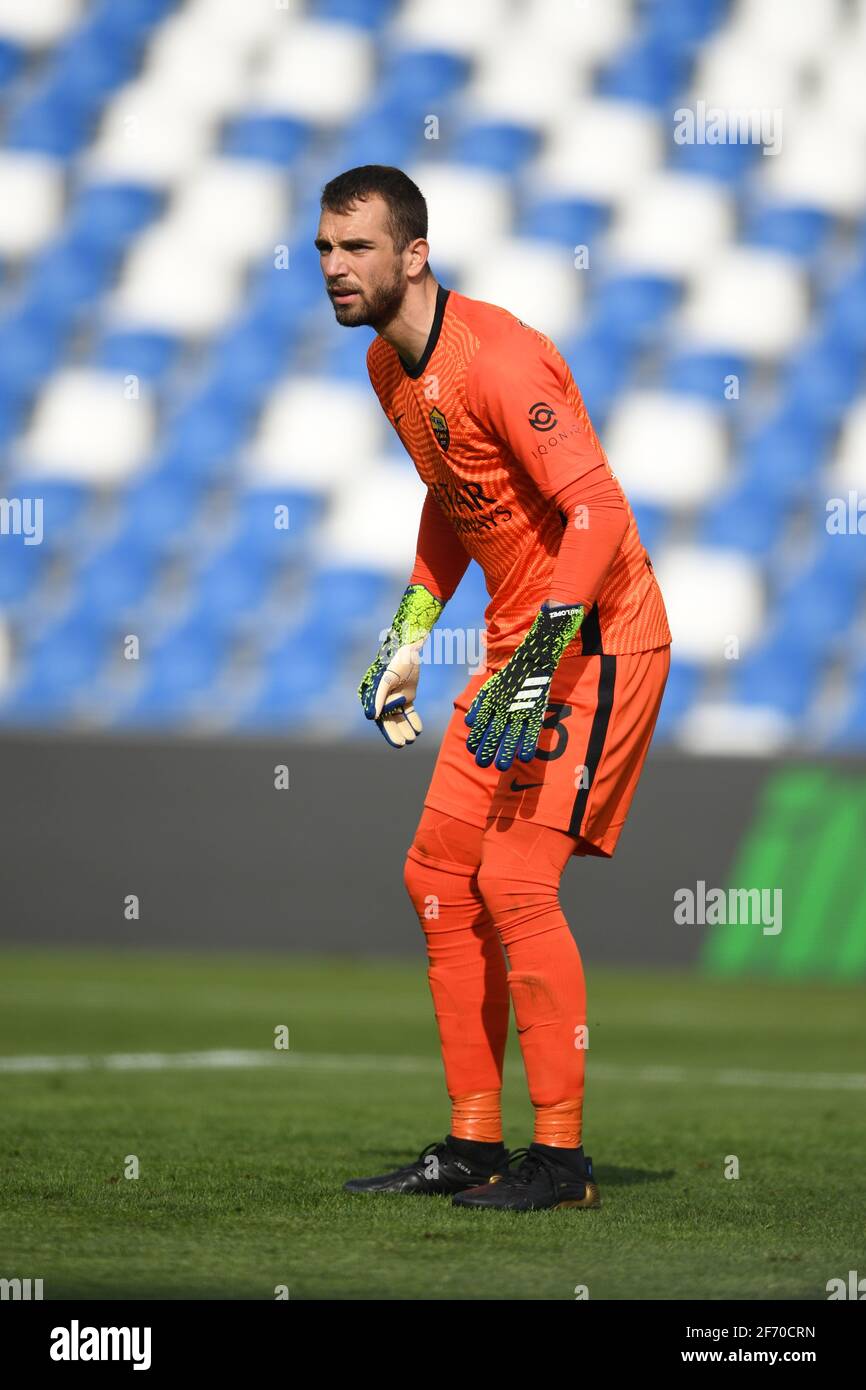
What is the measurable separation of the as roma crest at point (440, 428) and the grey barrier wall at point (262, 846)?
6513 mm

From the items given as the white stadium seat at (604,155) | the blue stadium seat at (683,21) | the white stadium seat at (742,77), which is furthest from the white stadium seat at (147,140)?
the white stadium seat at (742,77)

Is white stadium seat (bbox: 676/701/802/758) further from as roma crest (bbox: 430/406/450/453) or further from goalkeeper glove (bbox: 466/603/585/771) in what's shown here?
goalkeeper glove (bbox: 466/603/585/771)

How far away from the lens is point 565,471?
3.96m

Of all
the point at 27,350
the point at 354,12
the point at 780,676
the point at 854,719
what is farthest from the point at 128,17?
the point at 854,719

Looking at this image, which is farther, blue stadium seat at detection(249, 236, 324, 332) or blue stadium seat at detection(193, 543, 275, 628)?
blue stadium seat at detection(249, 236, 324, 332)

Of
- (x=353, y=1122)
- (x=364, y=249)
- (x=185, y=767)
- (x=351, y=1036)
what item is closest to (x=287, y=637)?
(x=185, y=767)

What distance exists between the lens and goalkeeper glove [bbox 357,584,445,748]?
468 cm

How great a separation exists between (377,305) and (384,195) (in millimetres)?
226

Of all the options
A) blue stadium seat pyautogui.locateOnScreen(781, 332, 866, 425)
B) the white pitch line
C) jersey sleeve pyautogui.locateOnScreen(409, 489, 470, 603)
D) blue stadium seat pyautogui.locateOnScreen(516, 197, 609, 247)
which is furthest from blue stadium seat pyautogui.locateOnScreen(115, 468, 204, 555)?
jersey sleeve pyautogui.locateOnScreen(409, 489, 470, 603)

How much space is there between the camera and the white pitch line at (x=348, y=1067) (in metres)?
6.72

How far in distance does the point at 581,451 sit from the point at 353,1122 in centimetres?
235

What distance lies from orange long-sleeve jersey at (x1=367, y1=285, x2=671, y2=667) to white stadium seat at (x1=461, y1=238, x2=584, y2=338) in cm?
1140

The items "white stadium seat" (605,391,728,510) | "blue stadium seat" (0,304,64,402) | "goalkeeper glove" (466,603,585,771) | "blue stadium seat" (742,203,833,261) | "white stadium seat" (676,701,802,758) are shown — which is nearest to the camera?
"goalkeeper glove" (466,603,585,771)

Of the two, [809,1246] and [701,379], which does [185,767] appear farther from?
[809,1246]
